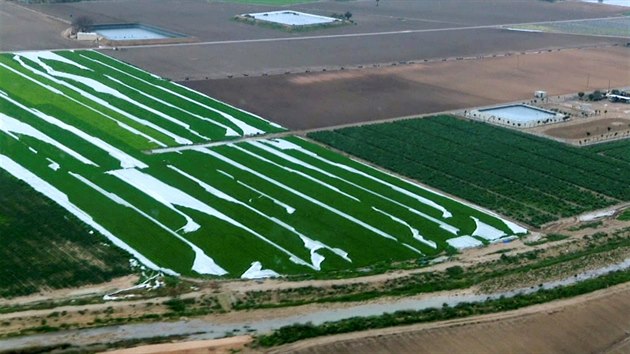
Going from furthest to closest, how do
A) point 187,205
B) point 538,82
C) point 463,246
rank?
point 538,82 → point 187,205 → point 463,246

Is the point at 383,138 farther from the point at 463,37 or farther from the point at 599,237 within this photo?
the point at 463,37

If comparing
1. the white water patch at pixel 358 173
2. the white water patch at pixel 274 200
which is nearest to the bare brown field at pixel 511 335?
the white water patch at pixel 358 173

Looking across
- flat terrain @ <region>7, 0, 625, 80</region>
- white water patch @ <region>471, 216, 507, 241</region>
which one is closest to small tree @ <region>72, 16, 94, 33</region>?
flat terrain @ <region>7, 0, 625, 80</region>

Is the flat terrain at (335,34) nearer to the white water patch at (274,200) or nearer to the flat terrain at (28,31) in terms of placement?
the flat terrain at (28,31)

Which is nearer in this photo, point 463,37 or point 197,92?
point 197,92

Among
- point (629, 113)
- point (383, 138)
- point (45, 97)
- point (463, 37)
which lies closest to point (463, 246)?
point (383, 138)
